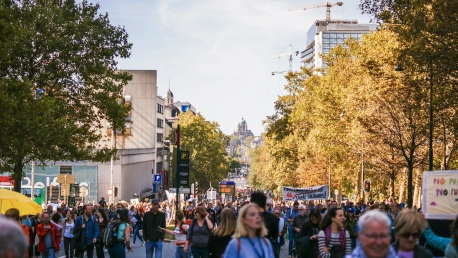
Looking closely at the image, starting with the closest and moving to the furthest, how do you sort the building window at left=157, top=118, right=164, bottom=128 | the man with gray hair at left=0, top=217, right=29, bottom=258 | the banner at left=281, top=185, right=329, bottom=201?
the man with gray hair at left=0, top=217, right=29, bottom=258
the banner at left=281, top=185, right=329, bottom=201
the building window at left=157, top=118, right=164, bottom=128

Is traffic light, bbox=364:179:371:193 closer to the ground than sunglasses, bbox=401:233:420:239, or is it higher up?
higher up

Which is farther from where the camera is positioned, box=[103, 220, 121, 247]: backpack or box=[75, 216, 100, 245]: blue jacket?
box=[75, 216, 100, 245]: blue jacket

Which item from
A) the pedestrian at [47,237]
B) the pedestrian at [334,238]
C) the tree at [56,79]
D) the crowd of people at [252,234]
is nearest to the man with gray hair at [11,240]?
the crowd of people at [252,234]

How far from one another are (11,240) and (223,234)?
6.96 m

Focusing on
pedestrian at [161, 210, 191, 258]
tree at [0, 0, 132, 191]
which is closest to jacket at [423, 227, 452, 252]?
pedestrian at [161, 210, 191, 258]

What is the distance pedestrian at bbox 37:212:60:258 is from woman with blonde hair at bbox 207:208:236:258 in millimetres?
8303

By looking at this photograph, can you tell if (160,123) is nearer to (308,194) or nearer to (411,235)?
(308,194)

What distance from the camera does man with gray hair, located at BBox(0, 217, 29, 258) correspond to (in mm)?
3830

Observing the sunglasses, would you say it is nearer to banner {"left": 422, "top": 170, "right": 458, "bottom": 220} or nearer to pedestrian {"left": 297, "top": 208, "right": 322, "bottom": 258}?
banner {"left": 422, "top": 170, "right": 458, "bottom": 220}

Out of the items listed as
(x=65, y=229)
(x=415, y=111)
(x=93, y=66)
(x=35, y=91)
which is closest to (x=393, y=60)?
(x=415, y=111)

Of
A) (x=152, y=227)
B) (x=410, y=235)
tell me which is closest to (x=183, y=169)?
(x=152, y=227)

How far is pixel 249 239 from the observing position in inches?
297

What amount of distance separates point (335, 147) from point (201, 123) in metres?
61.8

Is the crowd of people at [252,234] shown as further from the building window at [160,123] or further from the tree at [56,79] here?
the building window at [160,123]
